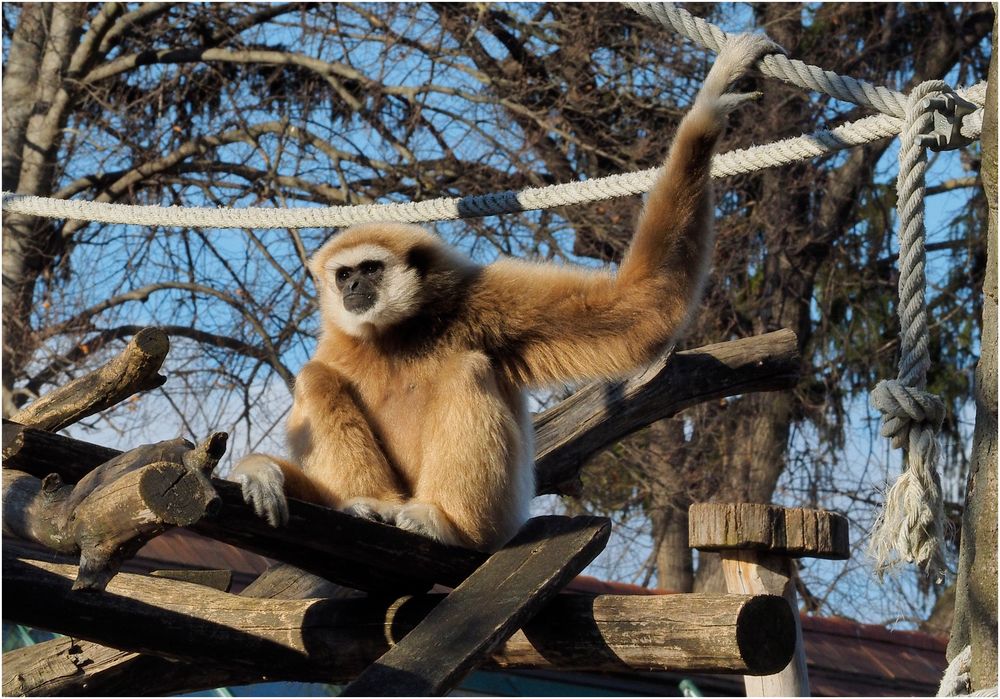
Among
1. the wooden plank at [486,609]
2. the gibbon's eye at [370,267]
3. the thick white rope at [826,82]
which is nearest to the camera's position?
the wooden plank at [486,609]

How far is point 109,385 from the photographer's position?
11.1ft

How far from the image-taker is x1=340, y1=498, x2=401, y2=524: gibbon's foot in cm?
394

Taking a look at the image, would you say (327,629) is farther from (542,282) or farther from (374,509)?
(542,282)

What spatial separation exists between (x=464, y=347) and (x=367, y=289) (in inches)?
17.8

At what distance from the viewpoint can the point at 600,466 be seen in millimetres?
10203

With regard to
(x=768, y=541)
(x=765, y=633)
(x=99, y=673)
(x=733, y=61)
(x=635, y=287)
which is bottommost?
(x=99, y=673)

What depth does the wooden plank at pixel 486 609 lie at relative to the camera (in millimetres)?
2990

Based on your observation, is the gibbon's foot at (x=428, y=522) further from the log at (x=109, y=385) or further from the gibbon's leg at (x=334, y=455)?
the log at (x=109, y=385)

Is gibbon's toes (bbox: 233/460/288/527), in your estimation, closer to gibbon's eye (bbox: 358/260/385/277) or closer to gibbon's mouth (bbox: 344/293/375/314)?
gibbon's mouth (bbox: 344/293/375/314)

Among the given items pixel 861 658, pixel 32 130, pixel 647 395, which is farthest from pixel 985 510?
pixel 32 130

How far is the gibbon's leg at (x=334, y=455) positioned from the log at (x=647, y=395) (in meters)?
1.27

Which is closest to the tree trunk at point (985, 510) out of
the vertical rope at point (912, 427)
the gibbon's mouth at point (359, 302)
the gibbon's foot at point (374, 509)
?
the vertical rope at point (912, 427)

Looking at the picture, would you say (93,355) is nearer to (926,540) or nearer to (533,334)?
(533,334)

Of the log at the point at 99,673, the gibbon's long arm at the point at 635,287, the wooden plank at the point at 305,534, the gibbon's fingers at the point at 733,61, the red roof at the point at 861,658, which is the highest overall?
the gibbon's fingers at the point at 733,61
